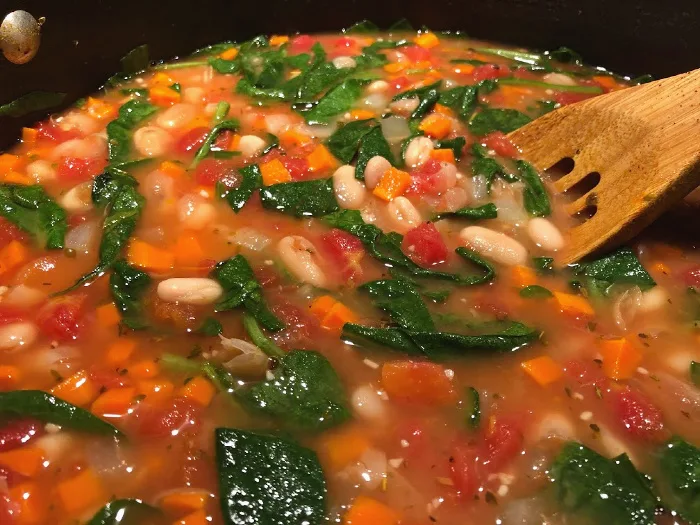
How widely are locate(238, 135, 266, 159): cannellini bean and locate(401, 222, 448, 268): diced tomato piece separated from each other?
43.0 inches

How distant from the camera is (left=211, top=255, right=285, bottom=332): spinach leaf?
2.78m

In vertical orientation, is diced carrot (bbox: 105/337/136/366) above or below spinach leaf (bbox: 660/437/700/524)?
above

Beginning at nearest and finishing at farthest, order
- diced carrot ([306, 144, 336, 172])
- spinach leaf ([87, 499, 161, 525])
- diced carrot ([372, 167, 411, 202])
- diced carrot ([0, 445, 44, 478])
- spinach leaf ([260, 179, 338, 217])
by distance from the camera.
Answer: spinach leaf ([87, 499, 161, 525])
diced carrot ([0, 445, 44, 478])
spinach leaf ([260, 179, 338, 217])
diced carrot ([372, 167, 411, 202])
diced carrot ([306, 144, 336, 172])

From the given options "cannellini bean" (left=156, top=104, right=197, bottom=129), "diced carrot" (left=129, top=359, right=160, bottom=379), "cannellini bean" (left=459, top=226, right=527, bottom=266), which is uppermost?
"cannellini bean" (left=156, top=104, right=197, bottom=129)

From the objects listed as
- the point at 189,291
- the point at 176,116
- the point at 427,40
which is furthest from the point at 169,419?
the point at 427,40

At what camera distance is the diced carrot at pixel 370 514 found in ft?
7.11

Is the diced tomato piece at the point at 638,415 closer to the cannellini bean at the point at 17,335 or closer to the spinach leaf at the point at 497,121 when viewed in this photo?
the spinach leaf at the point at 497,121

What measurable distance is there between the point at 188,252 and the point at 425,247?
3.76 ft

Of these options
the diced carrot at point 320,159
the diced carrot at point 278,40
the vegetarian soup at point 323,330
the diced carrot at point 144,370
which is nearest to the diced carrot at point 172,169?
the vegetarian soup at point 323,330

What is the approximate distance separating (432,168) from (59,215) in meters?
1.98

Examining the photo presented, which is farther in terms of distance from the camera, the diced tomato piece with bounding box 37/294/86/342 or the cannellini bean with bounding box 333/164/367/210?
the cannellini bean with bounding box 333/164/367/210

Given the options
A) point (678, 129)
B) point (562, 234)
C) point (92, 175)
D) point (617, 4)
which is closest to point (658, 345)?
point (562, 234)

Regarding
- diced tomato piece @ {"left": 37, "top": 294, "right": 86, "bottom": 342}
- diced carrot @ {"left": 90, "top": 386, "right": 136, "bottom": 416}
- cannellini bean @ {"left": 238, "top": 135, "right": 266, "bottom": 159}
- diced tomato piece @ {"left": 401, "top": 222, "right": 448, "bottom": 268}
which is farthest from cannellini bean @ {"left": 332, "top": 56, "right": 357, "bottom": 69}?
diced carrot @ {"left": 90, "top": 386, "right": 136, "bottom": 416}

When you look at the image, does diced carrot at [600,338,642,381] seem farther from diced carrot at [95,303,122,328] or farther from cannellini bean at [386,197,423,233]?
diced carrot at [95,303,122,328]
